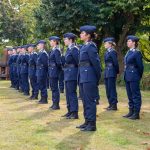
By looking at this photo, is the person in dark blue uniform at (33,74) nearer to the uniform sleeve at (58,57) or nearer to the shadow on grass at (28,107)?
the shadow on grass at (28,107)

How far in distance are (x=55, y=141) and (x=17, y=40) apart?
27.8 metres

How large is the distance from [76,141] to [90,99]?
1.26 metres

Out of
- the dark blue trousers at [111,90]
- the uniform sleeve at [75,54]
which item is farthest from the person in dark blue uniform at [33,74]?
the uniform sleeve at [75,54]

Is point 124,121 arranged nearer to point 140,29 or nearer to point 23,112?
point 23,112

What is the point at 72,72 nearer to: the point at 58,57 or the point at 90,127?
the point at 58,57

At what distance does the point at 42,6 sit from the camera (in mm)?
24109

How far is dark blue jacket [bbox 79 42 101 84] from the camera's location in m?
9.54

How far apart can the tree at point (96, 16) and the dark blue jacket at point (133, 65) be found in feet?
33.7

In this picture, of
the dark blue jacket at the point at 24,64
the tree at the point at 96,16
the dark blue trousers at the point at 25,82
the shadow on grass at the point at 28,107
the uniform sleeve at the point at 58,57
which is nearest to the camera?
the uniform sleeve at the point at 58,57

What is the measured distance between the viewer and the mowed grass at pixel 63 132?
327 inches

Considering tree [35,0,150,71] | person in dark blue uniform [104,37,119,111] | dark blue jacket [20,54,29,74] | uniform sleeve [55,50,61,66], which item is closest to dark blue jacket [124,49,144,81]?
person in dark blue uniform [104,37,119,111]

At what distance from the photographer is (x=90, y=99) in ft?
31.4

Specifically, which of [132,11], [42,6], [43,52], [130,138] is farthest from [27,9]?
[130,138]

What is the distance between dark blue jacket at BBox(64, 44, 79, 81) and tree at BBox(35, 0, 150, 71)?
421 inches
